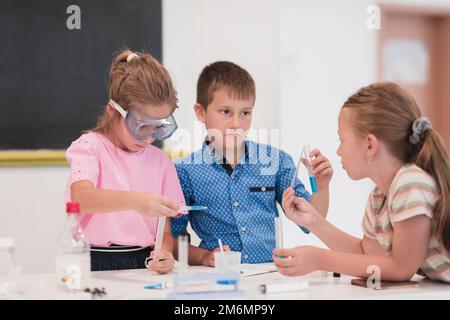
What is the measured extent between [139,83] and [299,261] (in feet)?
2.38

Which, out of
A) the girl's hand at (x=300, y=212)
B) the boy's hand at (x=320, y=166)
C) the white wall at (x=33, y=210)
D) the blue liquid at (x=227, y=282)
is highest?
the boy's hand at (x=320, y=166)

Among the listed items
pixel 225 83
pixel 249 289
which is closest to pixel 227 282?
pixel 249 289

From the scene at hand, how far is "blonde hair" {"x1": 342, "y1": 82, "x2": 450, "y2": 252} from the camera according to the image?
1464 millimetres

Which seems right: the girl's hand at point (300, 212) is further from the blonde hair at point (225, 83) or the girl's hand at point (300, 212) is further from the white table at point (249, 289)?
the blonde hair at point (225, 83)

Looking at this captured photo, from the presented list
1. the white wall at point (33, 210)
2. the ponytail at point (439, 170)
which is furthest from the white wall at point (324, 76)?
the ponytail at point (439, 170)

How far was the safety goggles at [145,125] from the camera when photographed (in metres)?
1.77

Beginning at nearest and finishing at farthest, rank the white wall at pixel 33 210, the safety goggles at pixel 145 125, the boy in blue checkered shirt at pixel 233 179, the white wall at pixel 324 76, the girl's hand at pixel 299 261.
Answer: the girl's hand at pixel 299 261 < the safety goggles at pixel 145 125 < the boy in blue checkered shirt at pixel 233 179 < the white wall at pixel 33 210 < the white wall at pixel 324 76

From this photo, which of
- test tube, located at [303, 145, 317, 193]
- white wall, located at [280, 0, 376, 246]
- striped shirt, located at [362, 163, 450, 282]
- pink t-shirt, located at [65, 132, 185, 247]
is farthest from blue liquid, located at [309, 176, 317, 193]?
white wall, located at [280, 0, 376, 246]

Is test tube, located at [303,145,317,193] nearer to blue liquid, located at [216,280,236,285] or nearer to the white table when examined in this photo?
the white table

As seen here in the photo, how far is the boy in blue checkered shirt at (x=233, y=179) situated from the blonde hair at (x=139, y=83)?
0.93ft

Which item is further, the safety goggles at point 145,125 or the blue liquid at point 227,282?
the safety goggles at point 145,125

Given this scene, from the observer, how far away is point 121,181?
1864 millimetres

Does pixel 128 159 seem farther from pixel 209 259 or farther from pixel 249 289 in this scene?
pixel 249 289

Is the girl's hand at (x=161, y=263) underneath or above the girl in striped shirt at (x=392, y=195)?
underneath
